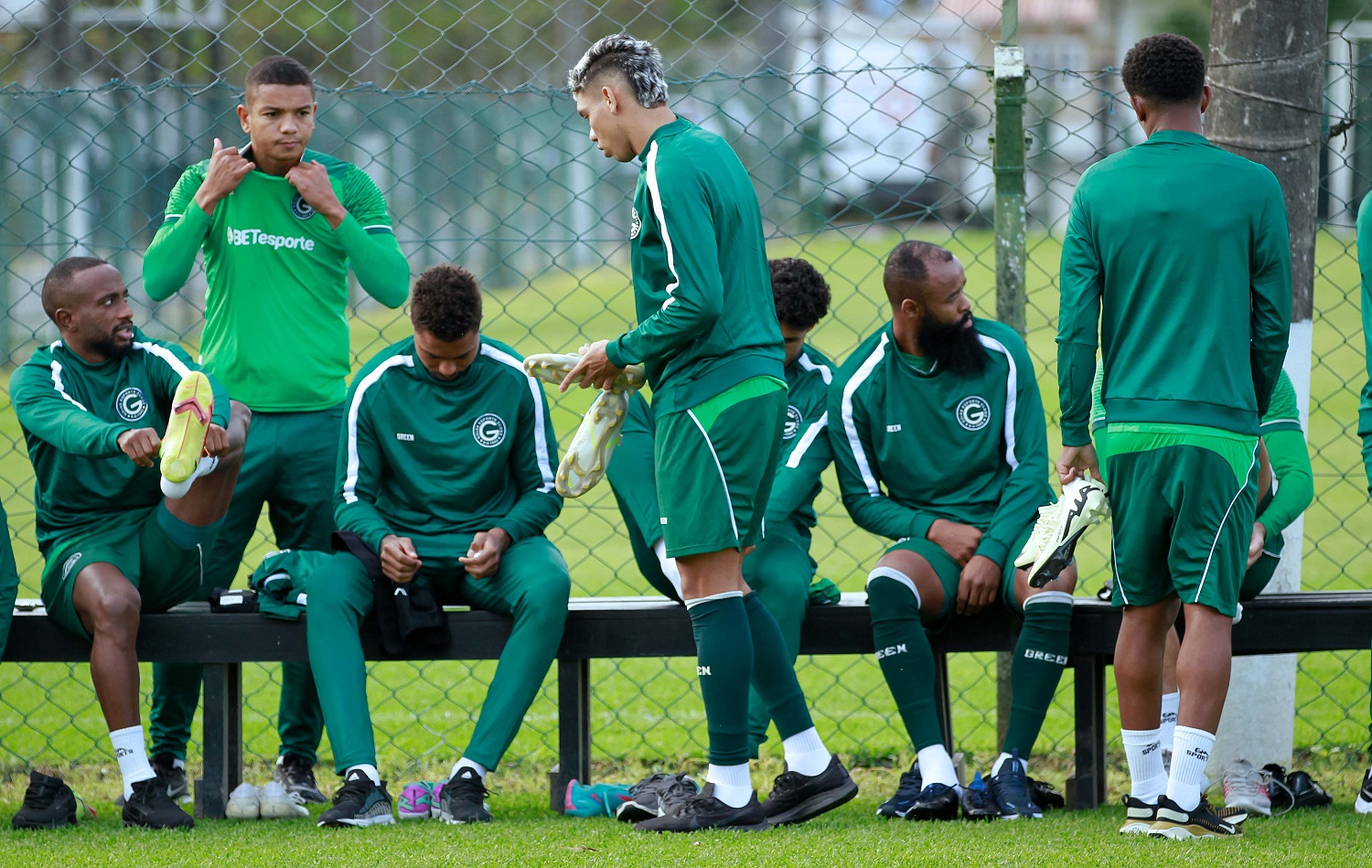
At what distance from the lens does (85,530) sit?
396 centimetres

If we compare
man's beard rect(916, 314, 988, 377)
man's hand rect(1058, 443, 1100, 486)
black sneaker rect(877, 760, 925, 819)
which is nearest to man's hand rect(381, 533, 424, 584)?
black sneaker rect(877, 760, 925, 819)

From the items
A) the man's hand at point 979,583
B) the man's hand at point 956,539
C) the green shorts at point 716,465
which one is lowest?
the man's hand at point 979,583

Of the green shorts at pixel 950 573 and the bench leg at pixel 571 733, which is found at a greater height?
the green shorts at pixel 950 573

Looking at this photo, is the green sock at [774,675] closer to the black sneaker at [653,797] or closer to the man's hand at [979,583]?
the black sneaker at [653,797]

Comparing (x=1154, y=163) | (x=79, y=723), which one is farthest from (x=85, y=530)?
(x=1154, y=163)

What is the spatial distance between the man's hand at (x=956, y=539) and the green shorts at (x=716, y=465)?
2.48 ft

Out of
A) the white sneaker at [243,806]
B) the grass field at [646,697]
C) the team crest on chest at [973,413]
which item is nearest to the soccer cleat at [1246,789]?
the grass field at [646,697]

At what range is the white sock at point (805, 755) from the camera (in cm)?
353

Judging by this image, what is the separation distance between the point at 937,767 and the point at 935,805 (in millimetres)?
106

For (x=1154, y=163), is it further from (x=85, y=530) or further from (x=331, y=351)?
(x=85, y=530)

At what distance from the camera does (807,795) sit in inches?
Result: 139

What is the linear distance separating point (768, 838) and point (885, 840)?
259mm

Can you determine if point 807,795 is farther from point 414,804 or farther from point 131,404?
point 131,404

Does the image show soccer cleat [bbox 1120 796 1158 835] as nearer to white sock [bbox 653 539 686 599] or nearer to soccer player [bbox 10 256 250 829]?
white sock [bbox 653 539 686 599]
